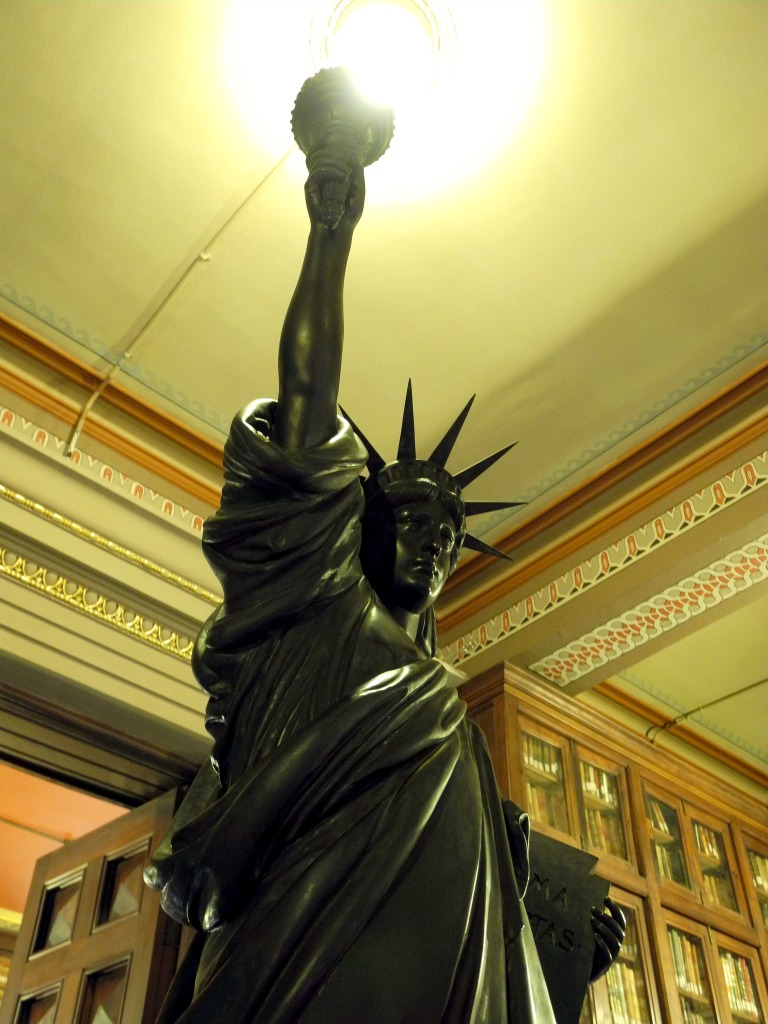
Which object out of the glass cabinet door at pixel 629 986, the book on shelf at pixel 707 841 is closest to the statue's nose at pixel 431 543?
the glass cabinet door at pixel 629 986

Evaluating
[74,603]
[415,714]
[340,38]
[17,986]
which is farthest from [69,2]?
[17,986]

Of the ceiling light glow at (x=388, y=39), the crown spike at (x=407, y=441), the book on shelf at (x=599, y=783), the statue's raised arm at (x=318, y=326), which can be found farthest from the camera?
the book on shelf at (x=599, y=783)

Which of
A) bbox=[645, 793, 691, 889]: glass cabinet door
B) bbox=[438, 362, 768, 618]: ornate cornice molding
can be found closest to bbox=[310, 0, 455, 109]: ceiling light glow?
bbox=[438, 362, 768, 618]: ornate cornice molding

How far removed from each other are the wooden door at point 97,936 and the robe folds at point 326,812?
6.68 feet

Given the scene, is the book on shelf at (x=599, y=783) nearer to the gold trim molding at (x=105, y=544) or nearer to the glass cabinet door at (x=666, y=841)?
the glass cabinet door at (x=666, y=841)

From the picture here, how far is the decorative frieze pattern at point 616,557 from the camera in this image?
141 inches

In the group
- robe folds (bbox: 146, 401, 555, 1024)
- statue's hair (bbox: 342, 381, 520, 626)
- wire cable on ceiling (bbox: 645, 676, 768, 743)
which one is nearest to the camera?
robe folds (bbox: 146, 401, 555, 1024)

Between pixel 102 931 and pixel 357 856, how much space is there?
2.55 meters

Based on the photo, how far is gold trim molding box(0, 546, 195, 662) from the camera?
9.86 feet

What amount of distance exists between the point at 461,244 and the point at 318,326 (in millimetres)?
2187

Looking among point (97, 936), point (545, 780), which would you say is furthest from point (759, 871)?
point (97, 936)

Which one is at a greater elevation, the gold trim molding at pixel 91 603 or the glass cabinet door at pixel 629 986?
the gold trim molding at pixel 91 603

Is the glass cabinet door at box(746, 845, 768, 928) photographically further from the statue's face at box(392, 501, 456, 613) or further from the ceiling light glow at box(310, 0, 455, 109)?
the statue's face at box(392, 501, 456, 613)

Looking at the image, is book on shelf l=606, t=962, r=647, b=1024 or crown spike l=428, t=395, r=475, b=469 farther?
book on shelf l=606, t=962, r=647, b=1024
